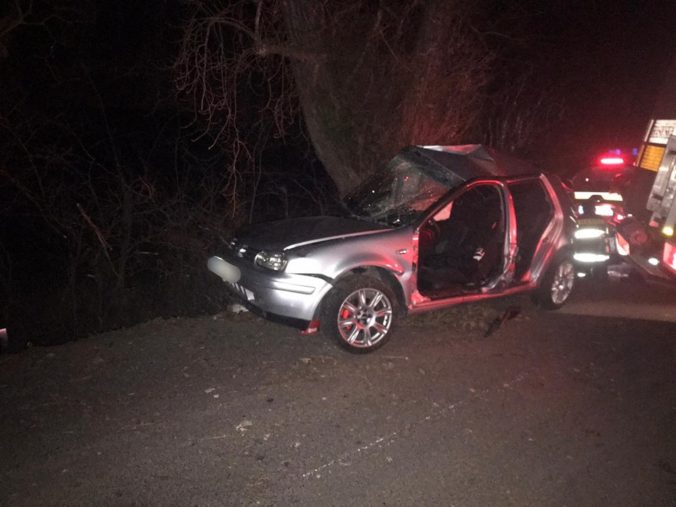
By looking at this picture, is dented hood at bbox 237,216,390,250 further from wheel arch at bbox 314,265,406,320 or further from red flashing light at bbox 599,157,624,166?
red flashing light at bbox 599,157,624,166

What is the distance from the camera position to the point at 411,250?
5.64 m

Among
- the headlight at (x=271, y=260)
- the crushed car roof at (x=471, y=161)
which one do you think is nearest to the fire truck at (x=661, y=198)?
the crushed car roof at (x=471, y=161)

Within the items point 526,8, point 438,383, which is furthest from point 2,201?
point 526,8

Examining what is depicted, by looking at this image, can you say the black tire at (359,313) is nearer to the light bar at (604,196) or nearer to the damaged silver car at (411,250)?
the damaged silver car at (411,250)

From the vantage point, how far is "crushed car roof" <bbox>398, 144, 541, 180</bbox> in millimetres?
6199

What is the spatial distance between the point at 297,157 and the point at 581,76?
9835mm

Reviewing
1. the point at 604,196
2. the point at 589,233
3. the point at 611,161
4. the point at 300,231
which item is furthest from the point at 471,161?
the point at 611,161

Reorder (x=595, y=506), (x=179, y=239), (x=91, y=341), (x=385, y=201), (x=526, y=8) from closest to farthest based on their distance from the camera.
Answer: (x=595, y=506)
(x=91, y=341)
(x=385, y=201)
(x=179, y=239)
(x=526, y=8)

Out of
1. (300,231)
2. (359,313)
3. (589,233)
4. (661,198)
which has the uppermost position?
(661,198)

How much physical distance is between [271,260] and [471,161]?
252 cm

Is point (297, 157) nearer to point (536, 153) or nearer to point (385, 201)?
point (536, 153)

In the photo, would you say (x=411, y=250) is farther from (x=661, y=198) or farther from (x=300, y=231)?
(x=661, y=198)

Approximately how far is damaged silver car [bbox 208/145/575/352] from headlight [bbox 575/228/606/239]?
74 centimetres

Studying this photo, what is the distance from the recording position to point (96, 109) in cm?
1281
